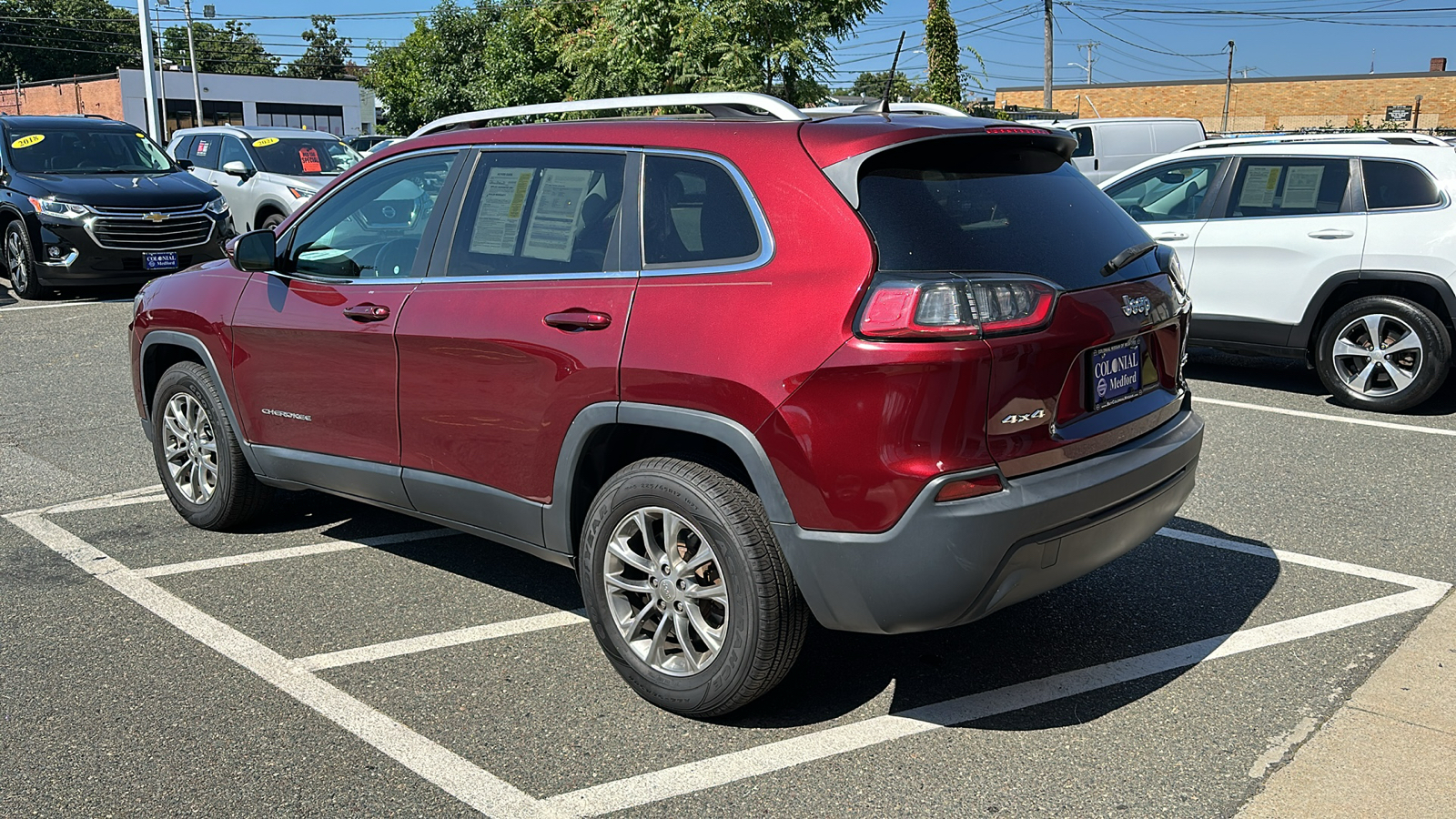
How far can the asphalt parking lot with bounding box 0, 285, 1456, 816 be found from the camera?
3354 mm

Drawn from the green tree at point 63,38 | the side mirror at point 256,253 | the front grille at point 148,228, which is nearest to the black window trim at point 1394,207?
the side mirror at point 256,253

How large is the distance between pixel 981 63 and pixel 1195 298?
4302 millimetres

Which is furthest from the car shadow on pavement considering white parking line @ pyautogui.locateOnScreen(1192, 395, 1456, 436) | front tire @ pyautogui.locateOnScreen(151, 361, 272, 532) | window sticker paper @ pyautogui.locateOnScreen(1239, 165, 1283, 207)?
window sticker paper @ pyautogui.locateOnScreen(1239, 165, 1283, 207)

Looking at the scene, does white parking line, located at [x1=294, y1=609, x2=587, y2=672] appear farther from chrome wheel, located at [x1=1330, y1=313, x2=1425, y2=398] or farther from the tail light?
chrome wheel, located at [x1=1330, y1=313, x2=1425, y2=398]

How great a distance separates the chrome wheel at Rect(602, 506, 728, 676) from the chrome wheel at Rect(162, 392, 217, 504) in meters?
2.54

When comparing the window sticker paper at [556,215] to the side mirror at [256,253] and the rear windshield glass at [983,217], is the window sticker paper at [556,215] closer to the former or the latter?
the rear windshield glass at [983,217]

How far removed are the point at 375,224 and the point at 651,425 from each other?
1.80 meters

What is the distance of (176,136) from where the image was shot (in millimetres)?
18312

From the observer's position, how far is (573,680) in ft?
13.3

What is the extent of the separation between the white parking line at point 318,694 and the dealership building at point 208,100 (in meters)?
65.5

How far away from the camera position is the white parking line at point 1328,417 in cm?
762

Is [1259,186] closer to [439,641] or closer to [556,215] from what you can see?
[556,215]

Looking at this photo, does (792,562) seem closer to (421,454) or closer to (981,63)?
(421,454)

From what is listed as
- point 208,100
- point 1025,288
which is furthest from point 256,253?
point 208,100
